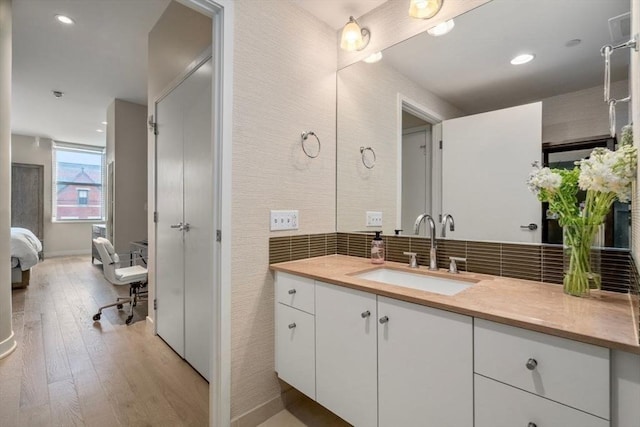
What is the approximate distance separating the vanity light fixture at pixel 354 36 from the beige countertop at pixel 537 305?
1.46 m

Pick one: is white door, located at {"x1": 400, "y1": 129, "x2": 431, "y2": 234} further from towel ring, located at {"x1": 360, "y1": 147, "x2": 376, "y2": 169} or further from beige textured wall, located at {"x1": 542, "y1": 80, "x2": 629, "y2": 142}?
beige textured wall, located at {"x1": 542, "y1": 80, "x2": 629, "y2": 142}

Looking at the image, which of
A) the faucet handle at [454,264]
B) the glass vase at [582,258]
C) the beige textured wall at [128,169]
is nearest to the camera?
the glass vase at [582,258]

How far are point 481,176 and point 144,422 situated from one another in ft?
7.17

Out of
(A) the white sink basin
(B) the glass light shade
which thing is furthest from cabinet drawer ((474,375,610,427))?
(B) the glass light shade

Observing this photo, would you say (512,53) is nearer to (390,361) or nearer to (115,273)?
(390,361)

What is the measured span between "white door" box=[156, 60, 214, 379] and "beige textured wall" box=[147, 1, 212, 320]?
5.5 inches

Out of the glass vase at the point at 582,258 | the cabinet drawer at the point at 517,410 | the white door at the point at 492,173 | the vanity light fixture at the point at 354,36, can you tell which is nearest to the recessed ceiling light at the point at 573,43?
the white door at the point at 492,173

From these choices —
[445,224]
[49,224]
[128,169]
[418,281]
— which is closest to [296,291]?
[418,281]

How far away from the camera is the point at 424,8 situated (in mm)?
1608

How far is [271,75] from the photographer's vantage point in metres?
1.68

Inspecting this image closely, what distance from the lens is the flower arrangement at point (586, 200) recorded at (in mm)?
943

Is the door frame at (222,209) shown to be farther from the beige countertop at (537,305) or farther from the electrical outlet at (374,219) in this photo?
the electrical outlet at (374,219)

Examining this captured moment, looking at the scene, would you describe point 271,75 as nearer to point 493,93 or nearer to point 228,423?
point 493,93

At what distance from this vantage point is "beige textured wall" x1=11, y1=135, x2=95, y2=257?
6.41m
